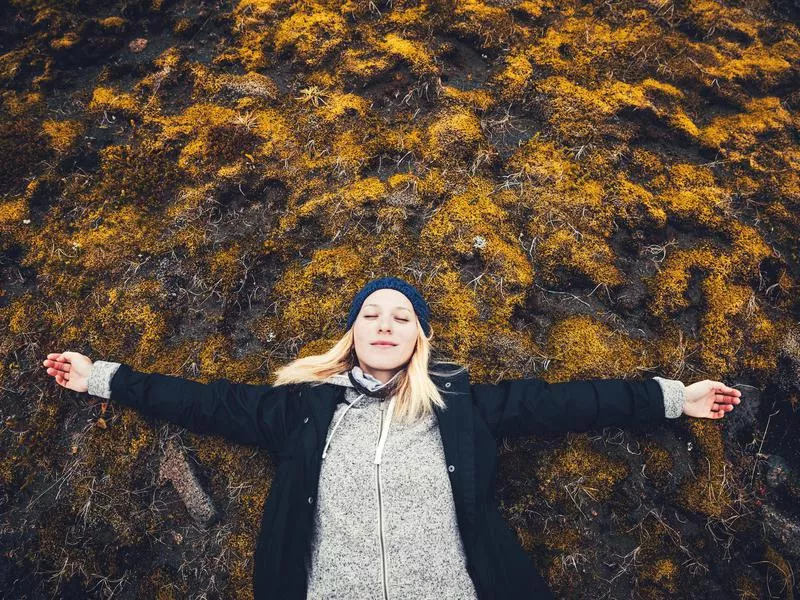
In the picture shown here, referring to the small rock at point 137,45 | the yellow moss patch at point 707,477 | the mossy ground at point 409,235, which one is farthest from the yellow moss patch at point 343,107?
the yellow moss patch at point 707,477

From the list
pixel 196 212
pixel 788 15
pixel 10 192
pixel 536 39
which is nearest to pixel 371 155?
pixel 196 212

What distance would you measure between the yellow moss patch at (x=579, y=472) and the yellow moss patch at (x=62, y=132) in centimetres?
618

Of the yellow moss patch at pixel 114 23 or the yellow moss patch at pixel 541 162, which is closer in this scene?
the yellow moss patch at pixel 541 162

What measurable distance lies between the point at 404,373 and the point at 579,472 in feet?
6.14

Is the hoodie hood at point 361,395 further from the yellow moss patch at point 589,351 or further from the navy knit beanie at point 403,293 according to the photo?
the yellow moss patch at point 589,351

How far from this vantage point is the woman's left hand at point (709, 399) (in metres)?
3.83

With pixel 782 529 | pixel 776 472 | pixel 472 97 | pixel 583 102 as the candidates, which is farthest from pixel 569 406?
pixel 472 97

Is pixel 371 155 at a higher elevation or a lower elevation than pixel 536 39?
lower

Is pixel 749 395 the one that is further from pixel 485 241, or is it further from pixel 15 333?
pixel 15 333

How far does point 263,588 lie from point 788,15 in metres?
8.53

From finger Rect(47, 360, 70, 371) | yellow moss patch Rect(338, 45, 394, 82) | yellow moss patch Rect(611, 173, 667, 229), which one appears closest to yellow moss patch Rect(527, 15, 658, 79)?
yellow moss patch Rect(611, 173, 667, 229)

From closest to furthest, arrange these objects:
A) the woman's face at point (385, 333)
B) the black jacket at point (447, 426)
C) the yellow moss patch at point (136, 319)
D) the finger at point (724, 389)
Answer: the black jacket at point (447, 426) < the woman's face at point (385, 333) < the finger at point (724, 389) < the yellow moss patch at point (136, 319)

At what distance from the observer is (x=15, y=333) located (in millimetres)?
4402

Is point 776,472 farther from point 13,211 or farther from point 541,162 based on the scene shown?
point 13,211
